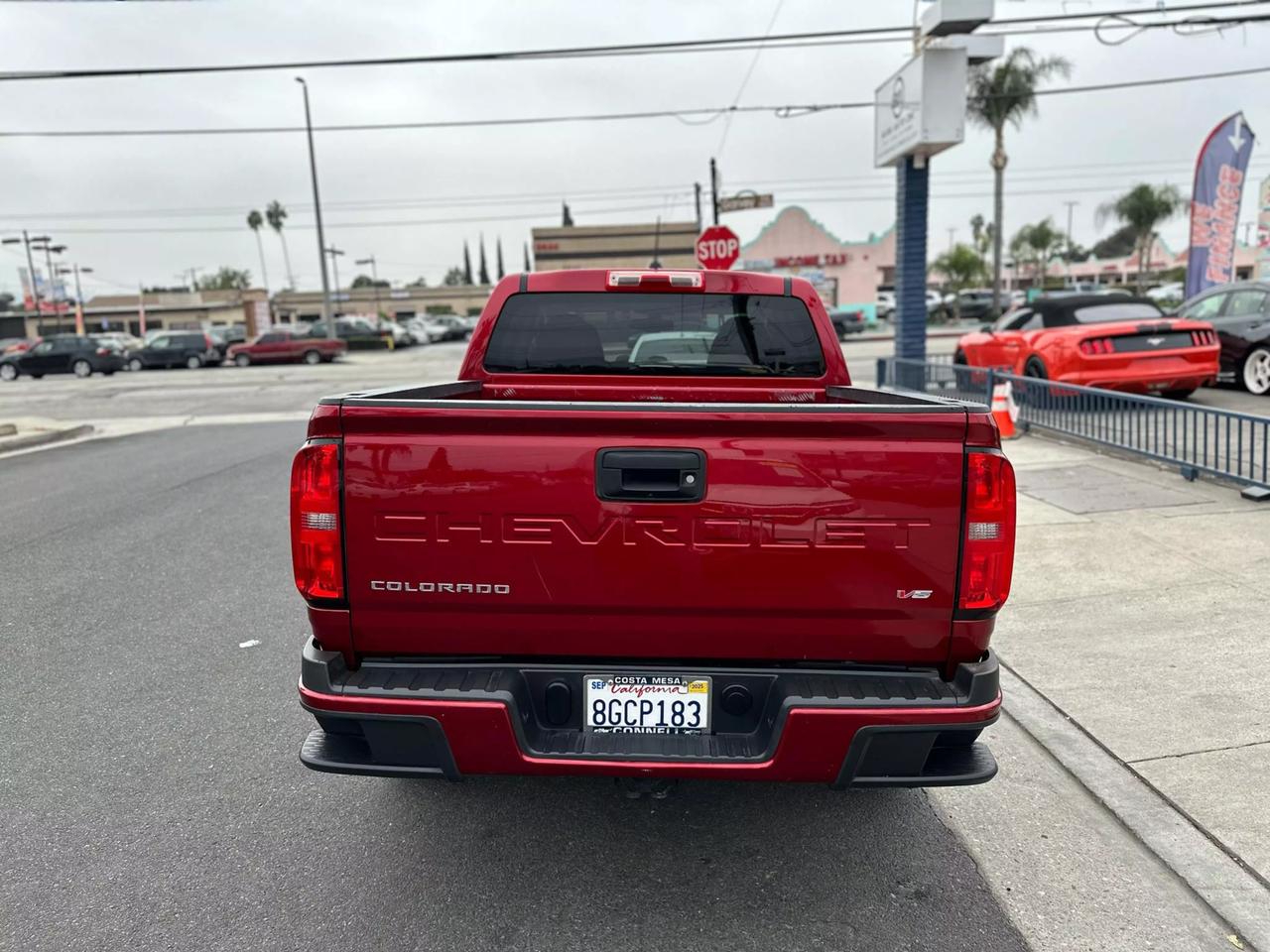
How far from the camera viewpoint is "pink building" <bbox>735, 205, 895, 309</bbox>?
4912 cm

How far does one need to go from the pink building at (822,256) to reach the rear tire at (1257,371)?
37404 millimetres

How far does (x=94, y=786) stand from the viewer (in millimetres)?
3662

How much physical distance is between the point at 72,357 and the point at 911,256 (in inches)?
1255

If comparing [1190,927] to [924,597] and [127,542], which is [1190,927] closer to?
[924,597]

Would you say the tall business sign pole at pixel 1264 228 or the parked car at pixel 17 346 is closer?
the tall business sign pole at pixel 1264 228

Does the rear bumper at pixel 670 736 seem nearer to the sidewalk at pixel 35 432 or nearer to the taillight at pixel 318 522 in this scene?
the taillight at pixel 318 522

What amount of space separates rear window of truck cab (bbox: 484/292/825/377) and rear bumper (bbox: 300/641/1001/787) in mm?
1828

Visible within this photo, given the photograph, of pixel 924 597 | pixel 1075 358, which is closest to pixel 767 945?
pixel 924 597

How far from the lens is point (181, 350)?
3622 cm

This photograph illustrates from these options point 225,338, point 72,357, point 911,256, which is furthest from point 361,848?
point 225,338

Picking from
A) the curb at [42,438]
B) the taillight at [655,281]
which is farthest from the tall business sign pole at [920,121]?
the curb at [42,438]

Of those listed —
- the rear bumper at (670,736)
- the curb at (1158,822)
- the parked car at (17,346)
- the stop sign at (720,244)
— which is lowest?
the curb at (1158,822)

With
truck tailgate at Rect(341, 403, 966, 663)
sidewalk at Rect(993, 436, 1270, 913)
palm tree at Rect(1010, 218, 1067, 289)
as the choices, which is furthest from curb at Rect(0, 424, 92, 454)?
palm tree at Rect(1010, 218, 1067, 289)

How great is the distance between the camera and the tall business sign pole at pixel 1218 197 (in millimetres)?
17906
